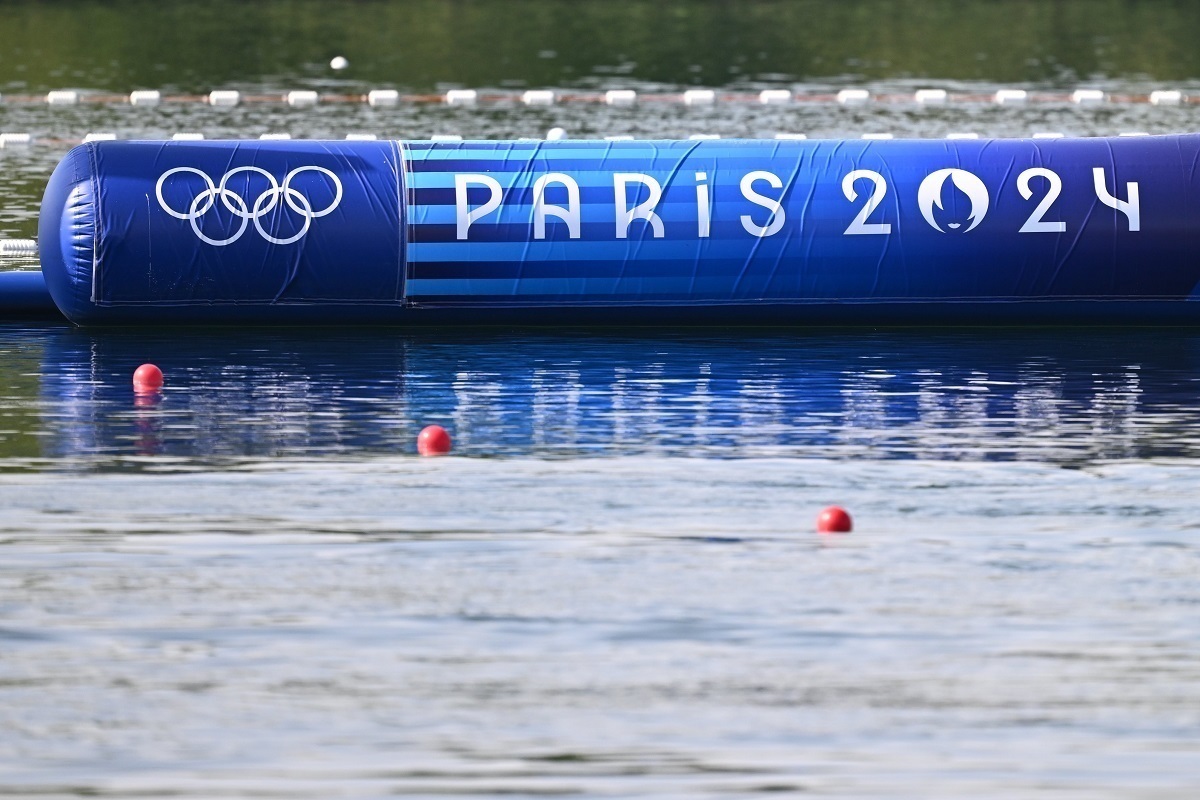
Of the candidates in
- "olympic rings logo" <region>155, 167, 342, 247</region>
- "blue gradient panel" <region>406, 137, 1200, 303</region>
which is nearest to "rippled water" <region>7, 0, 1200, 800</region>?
"blue gradient panel" <region>406, 137, 1200, 303</region>

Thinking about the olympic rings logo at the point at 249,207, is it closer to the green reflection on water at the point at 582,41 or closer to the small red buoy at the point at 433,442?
the small red buoy at the point at 433,442

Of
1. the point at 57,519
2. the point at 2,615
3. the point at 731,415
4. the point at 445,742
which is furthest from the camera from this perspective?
the point at 731,415

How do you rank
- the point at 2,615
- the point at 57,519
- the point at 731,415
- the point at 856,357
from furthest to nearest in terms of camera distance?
the point at 856,357, the point at 731,415, the point at 57,519, the point at 2,615

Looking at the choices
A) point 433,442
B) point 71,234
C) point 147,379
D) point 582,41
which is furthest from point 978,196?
point 582,41

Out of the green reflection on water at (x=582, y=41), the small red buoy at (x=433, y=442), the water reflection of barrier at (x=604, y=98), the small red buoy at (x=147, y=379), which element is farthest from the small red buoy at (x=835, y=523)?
the green reflection on water at (x=582, y=41)

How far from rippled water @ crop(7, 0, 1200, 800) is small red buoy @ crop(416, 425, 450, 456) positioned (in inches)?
4.0

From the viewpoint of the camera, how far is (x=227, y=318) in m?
13.9

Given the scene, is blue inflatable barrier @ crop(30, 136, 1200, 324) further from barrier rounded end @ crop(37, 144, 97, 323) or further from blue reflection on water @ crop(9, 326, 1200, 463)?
blue reflection on water @ crop(9, 326, 1200, 463)

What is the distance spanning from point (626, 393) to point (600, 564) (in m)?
3.62

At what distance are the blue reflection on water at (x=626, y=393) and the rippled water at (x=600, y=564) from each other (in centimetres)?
Answer: 4

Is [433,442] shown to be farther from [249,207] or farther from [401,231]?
[249,207]

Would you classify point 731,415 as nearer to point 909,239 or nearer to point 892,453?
point 892,453

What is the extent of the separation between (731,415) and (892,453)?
1.18 metres

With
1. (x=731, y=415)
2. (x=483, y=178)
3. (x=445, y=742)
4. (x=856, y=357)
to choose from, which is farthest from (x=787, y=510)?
(x=483, y=178)
